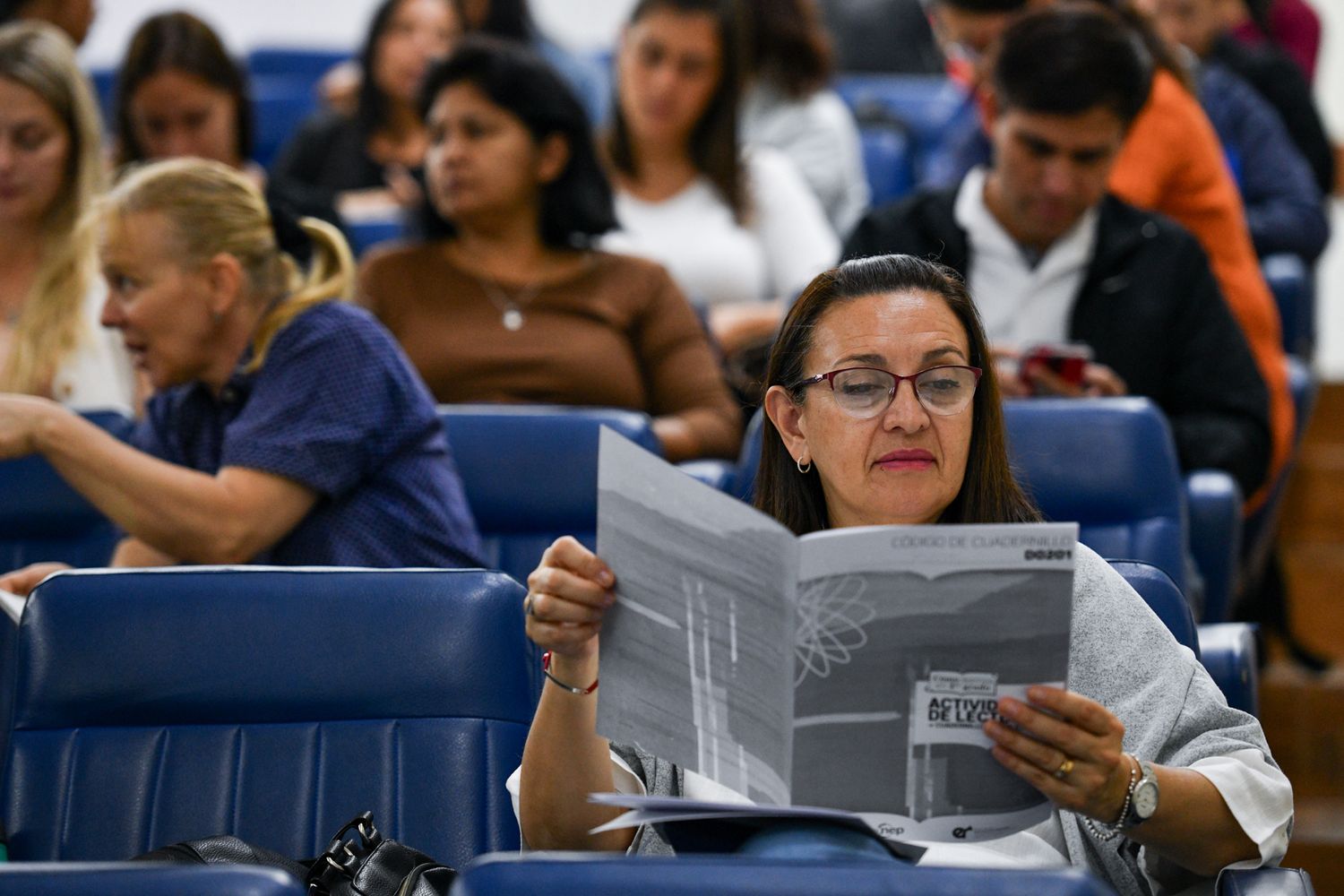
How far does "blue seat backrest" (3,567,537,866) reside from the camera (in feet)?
6.03

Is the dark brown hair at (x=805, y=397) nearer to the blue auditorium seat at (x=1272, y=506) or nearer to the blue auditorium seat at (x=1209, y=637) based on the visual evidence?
the blue auditorium seat at (x=1209, y=637)

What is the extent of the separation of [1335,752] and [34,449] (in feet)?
8.71

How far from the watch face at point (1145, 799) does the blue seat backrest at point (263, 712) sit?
675 millimetres

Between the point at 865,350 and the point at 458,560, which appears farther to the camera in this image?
the point at 458,560

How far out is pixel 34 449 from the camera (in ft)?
7.34

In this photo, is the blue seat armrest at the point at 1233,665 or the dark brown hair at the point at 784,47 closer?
the blue seat armrest at the point at 1233,665

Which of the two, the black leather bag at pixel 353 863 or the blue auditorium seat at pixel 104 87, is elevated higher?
the blue auditorium seat at pixel 104 87

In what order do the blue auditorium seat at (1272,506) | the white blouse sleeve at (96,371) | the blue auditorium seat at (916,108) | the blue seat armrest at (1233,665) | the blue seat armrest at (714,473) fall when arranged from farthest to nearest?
the blue auditorium seat at (916,108) → the blue auditorium seat at (1272,506) → the white blouse sleeve at (96,371) → the blue seat armrest at (714,473) → the blue seat armrest at (1233,665)

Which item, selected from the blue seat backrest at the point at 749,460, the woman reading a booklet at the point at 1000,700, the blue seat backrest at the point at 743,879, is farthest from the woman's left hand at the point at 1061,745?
the blue seat backrest at the point at 749,460

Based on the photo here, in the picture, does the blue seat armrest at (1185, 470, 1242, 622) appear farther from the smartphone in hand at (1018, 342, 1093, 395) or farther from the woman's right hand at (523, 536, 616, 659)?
the woman's right hand at (523, 536, 616, 659)

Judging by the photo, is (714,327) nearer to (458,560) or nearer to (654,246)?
(654,246)

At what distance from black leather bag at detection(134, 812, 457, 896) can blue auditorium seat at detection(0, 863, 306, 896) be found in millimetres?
401

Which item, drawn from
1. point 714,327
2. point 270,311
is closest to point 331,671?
point 270,311

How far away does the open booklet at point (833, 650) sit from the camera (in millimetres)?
1365
